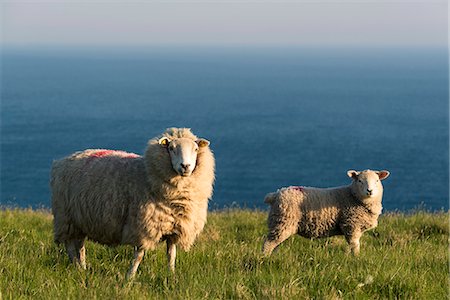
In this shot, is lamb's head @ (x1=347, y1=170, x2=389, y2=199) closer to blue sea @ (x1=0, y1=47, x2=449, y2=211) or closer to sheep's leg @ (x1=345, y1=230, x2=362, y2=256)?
A: sheep's leg @ (x1=345, y1=230, x2=362, y2=256)

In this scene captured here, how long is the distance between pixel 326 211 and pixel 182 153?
8.39 ft

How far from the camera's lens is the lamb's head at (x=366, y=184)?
25.0 feet

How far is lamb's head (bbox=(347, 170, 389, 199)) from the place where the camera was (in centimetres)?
761

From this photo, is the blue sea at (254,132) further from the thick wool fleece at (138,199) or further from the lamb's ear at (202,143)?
the lamb's ear at (202,143)

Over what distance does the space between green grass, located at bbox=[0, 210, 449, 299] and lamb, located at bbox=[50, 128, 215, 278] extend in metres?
0.27

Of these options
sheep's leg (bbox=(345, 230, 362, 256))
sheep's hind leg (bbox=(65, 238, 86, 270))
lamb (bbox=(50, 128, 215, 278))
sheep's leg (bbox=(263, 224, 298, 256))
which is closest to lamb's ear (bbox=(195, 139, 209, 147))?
lamb (bbox=(50, 128, 215, 278))

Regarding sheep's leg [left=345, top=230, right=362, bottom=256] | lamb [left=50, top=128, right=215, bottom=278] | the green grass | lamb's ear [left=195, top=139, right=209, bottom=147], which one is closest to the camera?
the green grass

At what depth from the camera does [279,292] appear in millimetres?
4738

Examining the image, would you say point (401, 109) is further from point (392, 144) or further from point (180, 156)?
point (180, 156)

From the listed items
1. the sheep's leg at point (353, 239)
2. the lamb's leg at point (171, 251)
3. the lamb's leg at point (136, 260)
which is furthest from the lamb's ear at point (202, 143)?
the sheep's leg at point (353, 239)

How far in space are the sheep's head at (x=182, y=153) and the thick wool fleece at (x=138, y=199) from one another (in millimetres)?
122

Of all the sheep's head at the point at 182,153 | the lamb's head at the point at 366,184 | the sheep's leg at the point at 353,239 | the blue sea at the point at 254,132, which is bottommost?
the blue sea at the point at 254,132

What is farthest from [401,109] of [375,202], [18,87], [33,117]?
[375,202]

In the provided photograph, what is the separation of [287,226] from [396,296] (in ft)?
8.38
